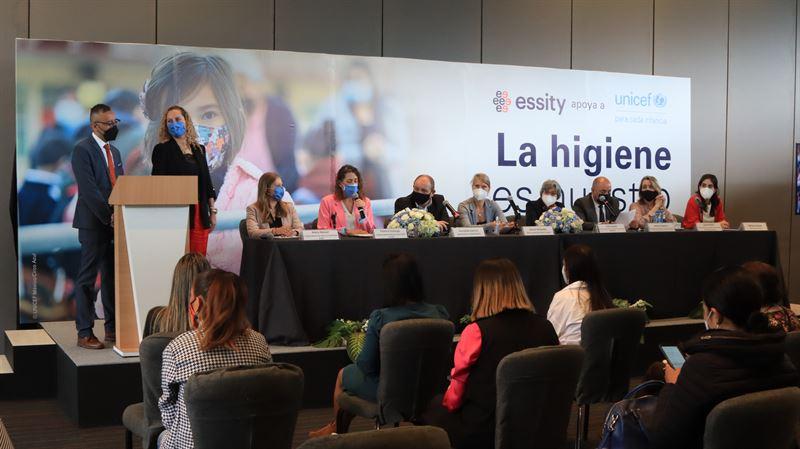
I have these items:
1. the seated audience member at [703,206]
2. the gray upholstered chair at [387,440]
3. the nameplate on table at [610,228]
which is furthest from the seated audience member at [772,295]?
the seated audience member at [703,206]

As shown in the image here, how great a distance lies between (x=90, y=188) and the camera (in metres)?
5.41

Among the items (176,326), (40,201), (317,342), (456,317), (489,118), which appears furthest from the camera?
(489,118)

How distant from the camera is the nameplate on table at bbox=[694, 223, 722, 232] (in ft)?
23.7

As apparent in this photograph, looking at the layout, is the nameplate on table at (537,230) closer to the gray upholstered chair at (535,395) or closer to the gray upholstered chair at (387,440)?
the gray upholstered chair at (535,395)

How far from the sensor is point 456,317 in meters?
6.21

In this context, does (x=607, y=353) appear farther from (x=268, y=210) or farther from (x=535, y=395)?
(x=268, y=210)

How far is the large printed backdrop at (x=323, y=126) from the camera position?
711cm

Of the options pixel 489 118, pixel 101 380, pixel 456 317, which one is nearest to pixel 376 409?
pixel 101 380

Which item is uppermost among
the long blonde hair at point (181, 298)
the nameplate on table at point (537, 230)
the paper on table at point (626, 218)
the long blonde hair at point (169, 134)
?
the long blonde hair at point (169, 134)

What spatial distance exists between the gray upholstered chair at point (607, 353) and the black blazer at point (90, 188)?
3036 millimetres

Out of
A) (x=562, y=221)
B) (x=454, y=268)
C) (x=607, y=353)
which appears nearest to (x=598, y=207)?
(x=562, y=221)

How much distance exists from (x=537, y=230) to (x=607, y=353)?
2.39 meters

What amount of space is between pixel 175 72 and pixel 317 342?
10.3 ft

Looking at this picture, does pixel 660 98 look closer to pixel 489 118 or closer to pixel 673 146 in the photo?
pixel 673 146
